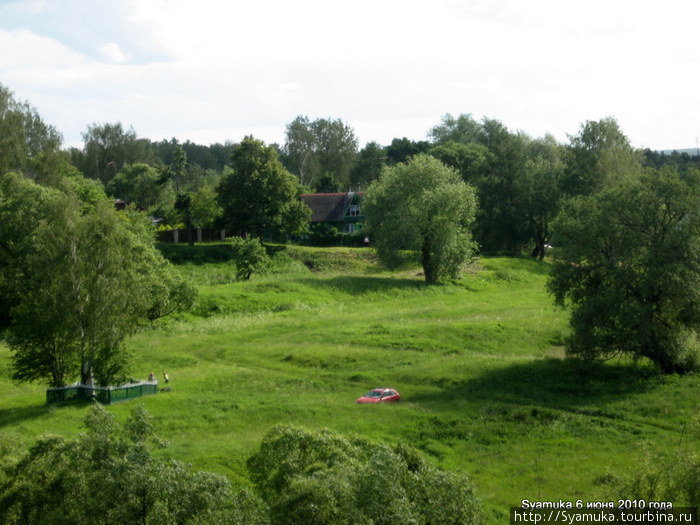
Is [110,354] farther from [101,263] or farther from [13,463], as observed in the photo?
[13,463]

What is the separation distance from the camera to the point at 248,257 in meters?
70.6

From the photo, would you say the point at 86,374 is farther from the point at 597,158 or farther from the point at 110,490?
the point at 597,158

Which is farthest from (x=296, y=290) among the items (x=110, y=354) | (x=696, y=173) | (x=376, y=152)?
(x=376, y=152)

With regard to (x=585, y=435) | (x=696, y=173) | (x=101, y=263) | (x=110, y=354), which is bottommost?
(x=585, y=435)

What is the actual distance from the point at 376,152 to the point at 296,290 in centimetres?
7758

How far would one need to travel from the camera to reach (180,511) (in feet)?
52.5

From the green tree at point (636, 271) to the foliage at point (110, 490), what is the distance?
25.7 meters

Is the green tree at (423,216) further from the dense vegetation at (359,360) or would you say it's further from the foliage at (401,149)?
the foliage at (401,149)

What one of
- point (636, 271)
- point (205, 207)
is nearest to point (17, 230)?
point (205, 207)

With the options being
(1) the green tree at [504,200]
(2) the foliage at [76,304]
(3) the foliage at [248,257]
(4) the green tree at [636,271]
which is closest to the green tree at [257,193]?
A: (3) the foliage at [248,257]

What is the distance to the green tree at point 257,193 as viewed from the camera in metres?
82.5

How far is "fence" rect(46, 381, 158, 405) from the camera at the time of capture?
33688 millimetres

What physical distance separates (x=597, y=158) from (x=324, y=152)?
69.3 meters

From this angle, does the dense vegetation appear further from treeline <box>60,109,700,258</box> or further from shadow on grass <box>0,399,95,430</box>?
treeline <box>60,109,700,258</box>
